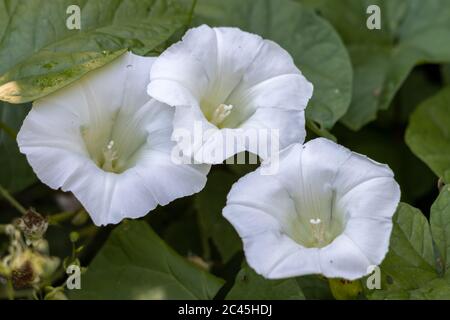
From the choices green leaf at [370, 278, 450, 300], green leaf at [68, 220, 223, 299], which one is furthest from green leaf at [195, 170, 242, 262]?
green leaf at [370, 278, 450, 300]

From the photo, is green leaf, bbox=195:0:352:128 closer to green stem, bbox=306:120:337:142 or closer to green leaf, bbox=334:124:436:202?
green stem, bbox=306:120:337:142

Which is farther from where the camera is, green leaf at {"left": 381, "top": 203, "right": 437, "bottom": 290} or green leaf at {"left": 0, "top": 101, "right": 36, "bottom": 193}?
green leaf at {"left": 0, "top": 101, "right": 36, "bottom": 193}

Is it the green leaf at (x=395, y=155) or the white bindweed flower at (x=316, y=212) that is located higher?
the white bindweed flower at (x=316, y=212)

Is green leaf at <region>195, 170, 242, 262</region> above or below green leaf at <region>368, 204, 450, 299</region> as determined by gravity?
below

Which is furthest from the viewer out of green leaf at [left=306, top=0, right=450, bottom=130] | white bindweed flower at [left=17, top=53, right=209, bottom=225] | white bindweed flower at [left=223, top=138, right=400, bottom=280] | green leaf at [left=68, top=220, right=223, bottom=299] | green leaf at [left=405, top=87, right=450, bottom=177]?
green leaf at [left=306, top=0, right=450, bottom=130]

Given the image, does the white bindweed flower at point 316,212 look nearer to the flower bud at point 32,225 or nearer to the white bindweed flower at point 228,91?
the white bindweed flower at point 228,91

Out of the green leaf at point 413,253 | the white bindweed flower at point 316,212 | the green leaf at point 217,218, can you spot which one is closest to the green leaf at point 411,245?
the green leaf at point 413,253
